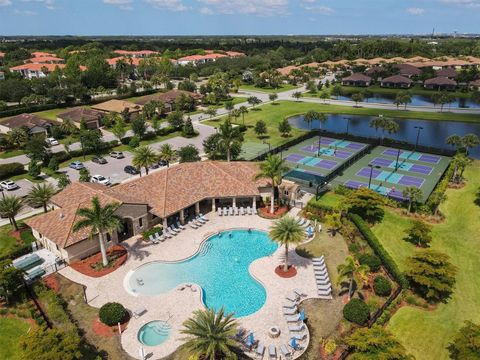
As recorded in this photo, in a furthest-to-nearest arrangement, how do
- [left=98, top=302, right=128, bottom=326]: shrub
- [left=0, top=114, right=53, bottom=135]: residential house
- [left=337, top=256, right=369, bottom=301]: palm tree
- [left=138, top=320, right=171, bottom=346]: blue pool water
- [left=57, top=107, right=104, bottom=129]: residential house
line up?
[left=57, top=107, right=104, bottom=129]: residential house < [left=0, top=114, right=53, bottom=135]: residential house < [left=337, top=256, right=369, bottom=301]: palm tree < [left=98, top=302, right=128, bottom=326]: shrub < [left=138, top=320, right=171, bottom=346]: blue pool water

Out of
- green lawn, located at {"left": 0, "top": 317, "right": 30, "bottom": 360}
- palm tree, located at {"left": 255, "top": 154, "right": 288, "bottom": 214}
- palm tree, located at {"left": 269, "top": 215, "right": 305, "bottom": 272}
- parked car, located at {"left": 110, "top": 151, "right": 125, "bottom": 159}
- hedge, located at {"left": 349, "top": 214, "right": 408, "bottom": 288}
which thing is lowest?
green lawn, located at {"left": 0, "top": 317, "right": 30, "bottom": 360}

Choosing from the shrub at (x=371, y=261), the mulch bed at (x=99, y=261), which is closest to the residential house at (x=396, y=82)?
the shrub at (x=371, y=261)

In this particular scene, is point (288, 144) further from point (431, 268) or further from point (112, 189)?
point (431, 268)

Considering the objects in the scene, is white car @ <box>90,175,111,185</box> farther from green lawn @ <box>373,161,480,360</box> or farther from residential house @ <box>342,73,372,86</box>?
residential house @ <box>342,73,372,86</box>

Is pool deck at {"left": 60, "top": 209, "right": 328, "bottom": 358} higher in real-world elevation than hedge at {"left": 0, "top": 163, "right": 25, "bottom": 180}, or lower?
lower

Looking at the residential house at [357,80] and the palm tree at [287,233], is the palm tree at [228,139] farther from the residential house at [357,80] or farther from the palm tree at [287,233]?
the residential house at [357,80]

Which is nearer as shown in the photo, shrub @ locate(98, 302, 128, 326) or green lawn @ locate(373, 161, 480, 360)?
green lawn @ locate(373, 161, 480, 360)

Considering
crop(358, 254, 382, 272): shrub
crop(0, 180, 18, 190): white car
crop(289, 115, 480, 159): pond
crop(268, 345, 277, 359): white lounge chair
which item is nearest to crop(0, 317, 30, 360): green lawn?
crop(268, 345, 277, 359): white lounge chair

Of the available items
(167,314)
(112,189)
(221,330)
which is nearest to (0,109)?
(112,189)

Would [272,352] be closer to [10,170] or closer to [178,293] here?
[178,293]
